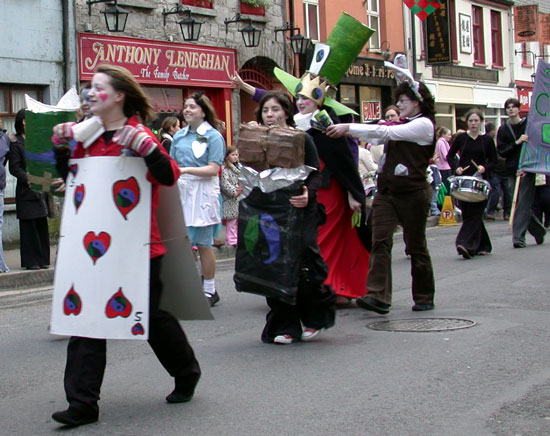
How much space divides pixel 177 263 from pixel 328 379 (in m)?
1.20

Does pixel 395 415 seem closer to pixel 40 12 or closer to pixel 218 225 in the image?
pixel 218 225

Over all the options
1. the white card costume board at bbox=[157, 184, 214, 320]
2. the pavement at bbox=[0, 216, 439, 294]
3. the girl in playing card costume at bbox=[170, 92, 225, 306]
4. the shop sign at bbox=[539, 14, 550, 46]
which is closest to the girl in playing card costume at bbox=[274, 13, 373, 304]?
the girl in playing card costume at bbox=[170, 92, 225, 306]

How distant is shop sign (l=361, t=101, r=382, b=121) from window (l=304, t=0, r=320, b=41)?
10.5 feet

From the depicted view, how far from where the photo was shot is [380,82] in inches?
1062

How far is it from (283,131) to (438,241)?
858 centimetres

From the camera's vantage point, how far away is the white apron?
8266 millimetres

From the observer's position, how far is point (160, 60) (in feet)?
61.7

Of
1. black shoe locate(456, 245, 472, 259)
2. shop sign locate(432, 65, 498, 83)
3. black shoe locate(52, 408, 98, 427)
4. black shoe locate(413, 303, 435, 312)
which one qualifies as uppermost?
shop sign locate(432, 65, 498, 83)

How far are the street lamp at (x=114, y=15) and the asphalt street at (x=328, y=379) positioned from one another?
9.63m

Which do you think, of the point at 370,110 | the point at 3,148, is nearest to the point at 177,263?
the point at 3,148

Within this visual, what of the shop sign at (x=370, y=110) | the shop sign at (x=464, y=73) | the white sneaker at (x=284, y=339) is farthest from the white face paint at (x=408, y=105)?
the shop sign at (x=464, y=73)

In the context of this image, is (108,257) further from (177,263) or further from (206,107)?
(206,107)

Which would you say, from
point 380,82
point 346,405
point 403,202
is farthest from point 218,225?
point 380,82

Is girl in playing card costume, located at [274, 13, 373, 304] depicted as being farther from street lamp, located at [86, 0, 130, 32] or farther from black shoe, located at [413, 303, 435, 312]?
street lamp, located at [86, 0, 130, 32]
